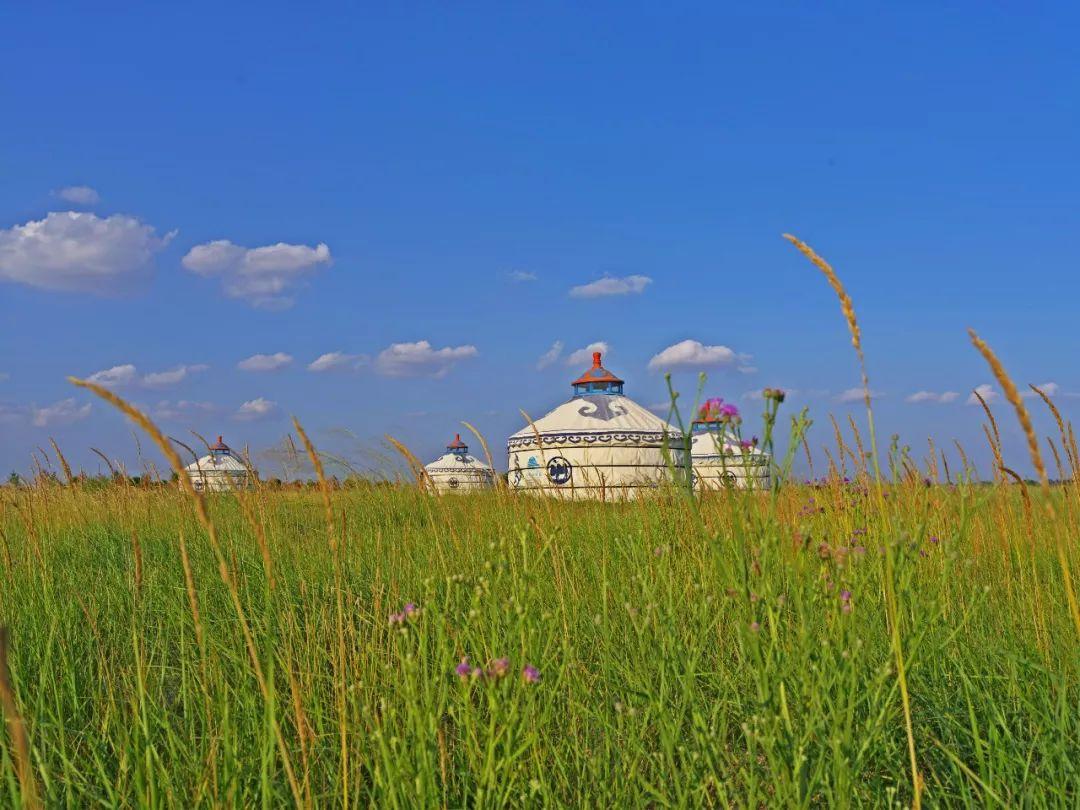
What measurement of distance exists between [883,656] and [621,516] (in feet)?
9.82

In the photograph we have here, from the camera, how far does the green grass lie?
1596 millimetres

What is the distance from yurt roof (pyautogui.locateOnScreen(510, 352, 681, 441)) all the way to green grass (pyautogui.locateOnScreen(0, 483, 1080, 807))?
13313 mm

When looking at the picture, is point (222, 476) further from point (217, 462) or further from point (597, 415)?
point (597, 415)

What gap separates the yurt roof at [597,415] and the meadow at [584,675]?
13.3m

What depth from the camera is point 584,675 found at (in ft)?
7.94

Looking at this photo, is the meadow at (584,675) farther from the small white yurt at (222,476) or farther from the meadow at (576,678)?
the small white yurt at (222,476)

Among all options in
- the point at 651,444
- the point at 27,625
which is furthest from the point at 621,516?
→ the point at 651,444

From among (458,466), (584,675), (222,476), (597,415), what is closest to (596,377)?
(597,415)

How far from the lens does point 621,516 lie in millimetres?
5312

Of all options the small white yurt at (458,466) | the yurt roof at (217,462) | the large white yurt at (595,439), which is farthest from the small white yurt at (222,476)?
the small white yurt at (458,466)

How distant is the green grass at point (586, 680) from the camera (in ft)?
5.24

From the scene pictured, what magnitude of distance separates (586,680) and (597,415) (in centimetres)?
1586

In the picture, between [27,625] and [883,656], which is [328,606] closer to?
[27,625]

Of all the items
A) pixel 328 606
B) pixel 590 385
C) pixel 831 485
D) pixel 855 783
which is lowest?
pixel 855 783
